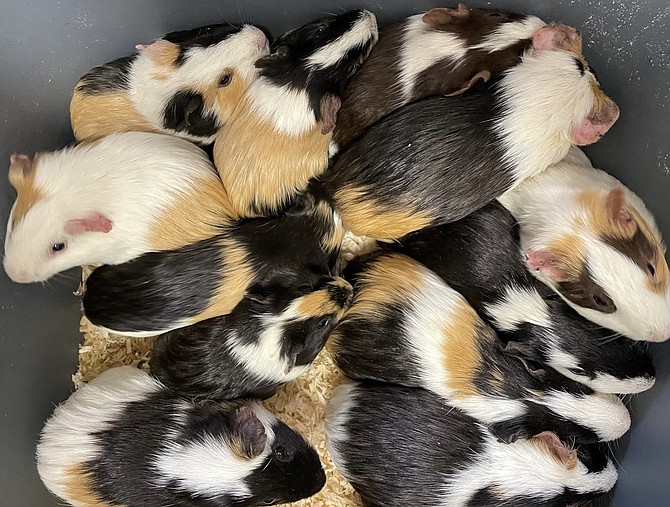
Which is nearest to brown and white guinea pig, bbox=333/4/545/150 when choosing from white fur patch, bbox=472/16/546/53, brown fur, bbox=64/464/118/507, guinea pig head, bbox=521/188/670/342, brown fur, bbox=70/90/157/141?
white fur patch, bbox=472/16/546/53

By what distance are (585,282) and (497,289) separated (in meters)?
0.36

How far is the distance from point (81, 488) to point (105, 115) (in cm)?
154

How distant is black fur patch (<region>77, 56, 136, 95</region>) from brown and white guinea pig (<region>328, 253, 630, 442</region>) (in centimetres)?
142

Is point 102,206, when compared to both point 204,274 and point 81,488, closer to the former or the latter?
point 204,274

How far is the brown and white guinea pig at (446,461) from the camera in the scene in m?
2.65

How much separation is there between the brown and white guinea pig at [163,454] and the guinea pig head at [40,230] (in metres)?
0.59

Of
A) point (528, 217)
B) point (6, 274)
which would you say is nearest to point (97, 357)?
point (6, 274)

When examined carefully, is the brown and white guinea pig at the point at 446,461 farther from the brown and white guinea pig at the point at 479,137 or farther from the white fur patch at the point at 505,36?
the white fur patch at the point at 505,36

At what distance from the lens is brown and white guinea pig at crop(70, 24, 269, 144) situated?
106 inches

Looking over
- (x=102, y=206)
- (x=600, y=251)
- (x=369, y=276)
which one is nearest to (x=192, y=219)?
(x=102, y=206)

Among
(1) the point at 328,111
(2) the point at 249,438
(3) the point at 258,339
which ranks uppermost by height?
(1) the point at 328,111

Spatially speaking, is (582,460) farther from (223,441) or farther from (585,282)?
(223,441)

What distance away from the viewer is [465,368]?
2.68 m

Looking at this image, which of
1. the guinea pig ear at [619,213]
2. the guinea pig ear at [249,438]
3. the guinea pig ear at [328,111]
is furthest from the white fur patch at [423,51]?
the guinea pig ear at [249,438]
